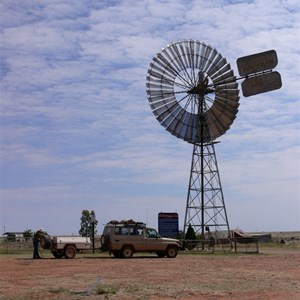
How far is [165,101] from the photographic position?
161 ft

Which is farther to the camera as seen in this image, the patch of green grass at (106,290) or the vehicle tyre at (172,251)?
the vehicle tyre at (172,251)

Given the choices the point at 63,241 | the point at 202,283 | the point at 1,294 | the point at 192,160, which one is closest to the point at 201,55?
the point at 192,160

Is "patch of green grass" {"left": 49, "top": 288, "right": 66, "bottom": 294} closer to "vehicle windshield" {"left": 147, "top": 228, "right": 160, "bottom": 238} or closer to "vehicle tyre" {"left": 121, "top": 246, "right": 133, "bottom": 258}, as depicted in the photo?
"vehicle tyre" {"left": 121, "top": 246, "right": 133, "bottom": 258}

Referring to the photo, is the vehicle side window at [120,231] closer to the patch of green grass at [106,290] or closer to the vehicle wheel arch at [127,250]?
the vehicle wheel arch at [127,250]

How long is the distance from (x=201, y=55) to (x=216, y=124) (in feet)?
20.6

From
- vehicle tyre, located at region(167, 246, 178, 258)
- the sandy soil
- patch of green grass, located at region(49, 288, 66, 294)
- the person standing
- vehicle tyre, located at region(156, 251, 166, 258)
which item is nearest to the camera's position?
the sandy soil

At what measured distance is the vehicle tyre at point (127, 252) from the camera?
3356cm

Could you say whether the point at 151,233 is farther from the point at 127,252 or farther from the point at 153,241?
the point at 127,252

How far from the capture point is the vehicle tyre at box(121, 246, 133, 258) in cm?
3356

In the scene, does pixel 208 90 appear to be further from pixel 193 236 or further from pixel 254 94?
pixel 254 94

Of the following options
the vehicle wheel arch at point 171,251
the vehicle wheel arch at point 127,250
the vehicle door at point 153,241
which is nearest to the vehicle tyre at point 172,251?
the vehicle wheel arch at point 171,251

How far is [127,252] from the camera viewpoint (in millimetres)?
33719

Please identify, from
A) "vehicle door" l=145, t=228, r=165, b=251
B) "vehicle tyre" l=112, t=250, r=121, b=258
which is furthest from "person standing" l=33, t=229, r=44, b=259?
"vehicle door" l=145, t=228, r=165, b=251

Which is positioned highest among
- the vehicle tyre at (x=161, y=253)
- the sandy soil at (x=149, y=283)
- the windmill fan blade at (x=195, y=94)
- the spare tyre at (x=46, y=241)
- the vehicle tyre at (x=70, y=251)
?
the windmill fan blade at (x=195, y=94)
